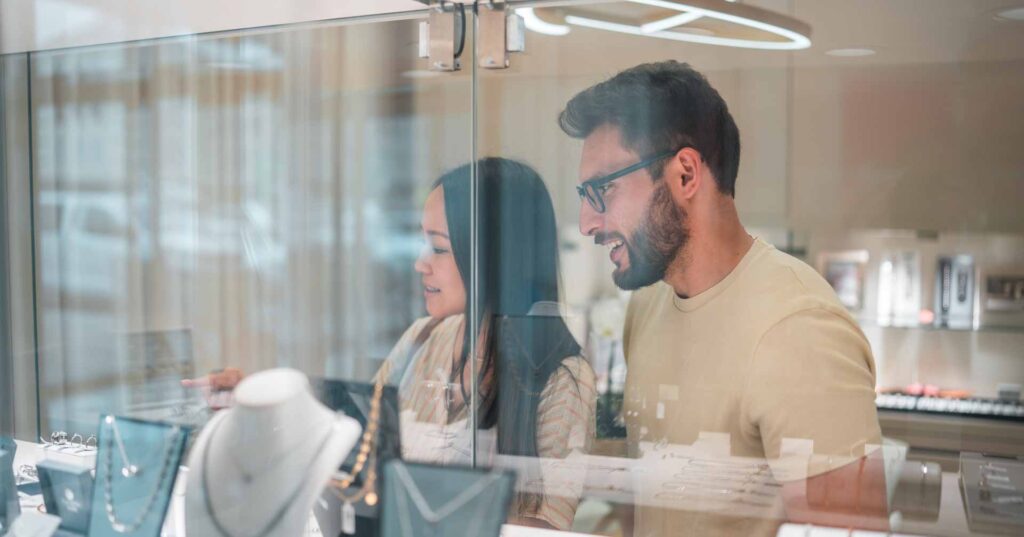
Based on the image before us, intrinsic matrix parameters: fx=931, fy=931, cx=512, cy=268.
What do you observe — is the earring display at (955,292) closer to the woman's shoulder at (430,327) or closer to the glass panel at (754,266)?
the glass panel at (754,266)

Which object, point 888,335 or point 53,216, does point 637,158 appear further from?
point 53,216

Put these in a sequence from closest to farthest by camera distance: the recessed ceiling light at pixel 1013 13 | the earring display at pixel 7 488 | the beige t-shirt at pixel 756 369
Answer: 1. the recessed ceiling light at pixel 1013 13
2. the beige t-shirt at pixel 756 369
3. the earring display at pixel 7 488

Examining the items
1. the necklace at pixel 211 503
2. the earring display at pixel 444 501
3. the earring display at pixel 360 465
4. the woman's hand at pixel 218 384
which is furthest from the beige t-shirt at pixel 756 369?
the woman's hand at pixel 218 384

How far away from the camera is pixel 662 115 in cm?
157

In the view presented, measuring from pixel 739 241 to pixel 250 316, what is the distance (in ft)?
3.08

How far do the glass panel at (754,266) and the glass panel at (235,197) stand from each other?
0.58 ft

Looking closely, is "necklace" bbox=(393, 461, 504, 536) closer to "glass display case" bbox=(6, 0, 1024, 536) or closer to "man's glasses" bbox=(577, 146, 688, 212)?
"glass display case" bbox=(6, 0, 1024, 536)

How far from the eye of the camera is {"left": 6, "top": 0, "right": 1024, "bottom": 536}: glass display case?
1.44m

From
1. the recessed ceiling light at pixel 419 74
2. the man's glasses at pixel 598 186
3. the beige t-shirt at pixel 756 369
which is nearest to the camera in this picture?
the beige t-shirt at pixel 756 369

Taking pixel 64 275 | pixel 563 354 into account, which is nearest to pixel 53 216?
pixel 64 275

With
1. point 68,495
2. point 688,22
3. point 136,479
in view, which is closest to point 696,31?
point 688,22

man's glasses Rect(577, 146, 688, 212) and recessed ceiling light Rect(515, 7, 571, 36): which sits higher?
recessed ceiling light Rect(515, 7, 571, 36)

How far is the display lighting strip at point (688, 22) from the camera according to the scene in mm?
1487

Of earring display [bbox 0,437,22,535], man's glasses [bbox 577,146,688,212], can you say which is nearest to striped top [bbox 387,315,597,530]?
man's glasses [bbox 577,146,688,212]
